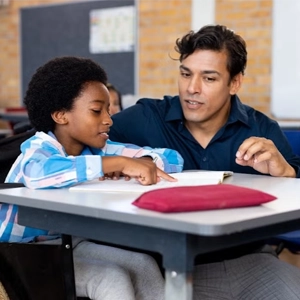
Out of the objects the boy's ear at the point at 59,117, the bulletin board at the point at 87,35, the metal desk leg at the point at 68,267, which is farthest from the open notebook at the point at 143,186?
the bulletin board at the point at 87,35

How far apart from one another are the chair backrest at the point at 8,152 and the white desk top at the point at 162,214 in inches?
15.5

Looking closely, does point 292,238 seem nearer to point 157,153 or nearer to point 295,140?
point 295,140

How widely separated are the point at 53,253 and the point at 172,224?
1.79ft

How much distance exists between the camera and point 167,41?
5.88 meters

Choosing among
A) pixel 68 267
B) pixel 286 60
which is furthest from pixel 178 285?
pixel 286 60

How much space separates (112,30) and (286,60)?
1798 mm

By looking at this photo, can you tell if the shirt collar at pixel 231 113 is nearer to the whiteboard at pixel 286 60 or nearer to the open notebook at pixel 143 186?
the open notebook at pixel 143 186

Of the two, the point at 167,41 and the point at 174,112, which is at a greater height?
the point at 167,41

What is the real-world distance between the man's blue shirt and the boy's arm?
184mm

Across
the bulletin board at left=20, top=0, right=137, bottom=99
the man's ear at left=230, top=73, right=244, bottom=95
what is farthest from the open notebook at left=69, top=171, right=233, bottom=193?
the bulletin board at left=20, top=0, right=137, bottom=99

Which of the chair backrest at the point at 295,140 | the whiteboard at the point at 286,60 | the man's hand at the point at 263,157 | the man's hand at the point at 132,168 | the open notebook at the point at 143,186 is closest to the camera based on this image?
the open notebook at the point at 143,186

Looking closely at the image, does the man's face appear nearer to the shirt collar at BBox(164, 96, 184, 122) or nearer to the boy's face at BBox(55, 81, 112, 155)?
the shirt collar at BBox(164, 96, 184, 122)

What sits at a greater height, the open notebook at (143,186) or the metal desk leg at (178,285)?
the open notebook at (143,186)

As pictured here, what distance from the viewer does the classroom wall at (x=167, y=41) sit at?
5301 mm
